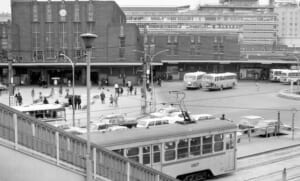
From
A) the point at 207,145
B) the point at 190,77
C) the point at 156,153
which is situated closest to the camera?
the point at 156,153

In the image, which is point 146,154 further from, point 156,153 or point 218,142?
point 218,142

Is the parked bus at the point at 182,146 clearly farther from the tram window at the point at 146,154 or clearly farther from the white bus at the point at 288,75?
the white bus at the point at 288,75

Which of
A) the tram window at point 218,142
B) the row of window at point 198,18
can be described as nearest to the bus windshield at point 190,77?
the tram window at point 218,142

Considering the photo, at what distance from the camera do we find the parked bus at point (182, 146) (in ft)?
46.9

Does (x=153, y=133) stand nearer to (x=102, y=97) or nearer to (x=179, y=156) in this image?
(x=179, y=156)

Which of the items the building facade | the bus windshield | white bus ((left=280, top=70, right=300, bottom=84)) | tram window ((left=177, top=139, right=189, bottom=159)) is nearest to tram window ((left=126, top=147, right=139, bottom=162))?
tram window ((left=177, top=139, right=189, bottom=159))

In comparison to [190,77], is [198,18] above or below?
above

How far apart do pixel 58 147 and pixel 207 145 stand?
852cm

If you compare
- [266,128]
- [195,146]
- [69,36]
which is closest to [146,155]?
[195,146]

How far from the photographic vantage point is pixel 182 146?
15922 mm

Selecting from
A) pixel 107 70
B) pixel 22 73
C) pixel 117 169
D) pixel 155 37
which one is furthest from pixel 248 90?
pixel 117 169

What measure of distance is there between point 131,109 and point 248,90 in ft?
81.8

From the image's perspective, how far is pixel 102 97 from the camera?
42562 mm

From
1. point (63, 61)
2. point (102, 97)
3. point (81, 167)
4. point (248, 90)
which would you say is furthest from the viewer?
point (63, 61)
